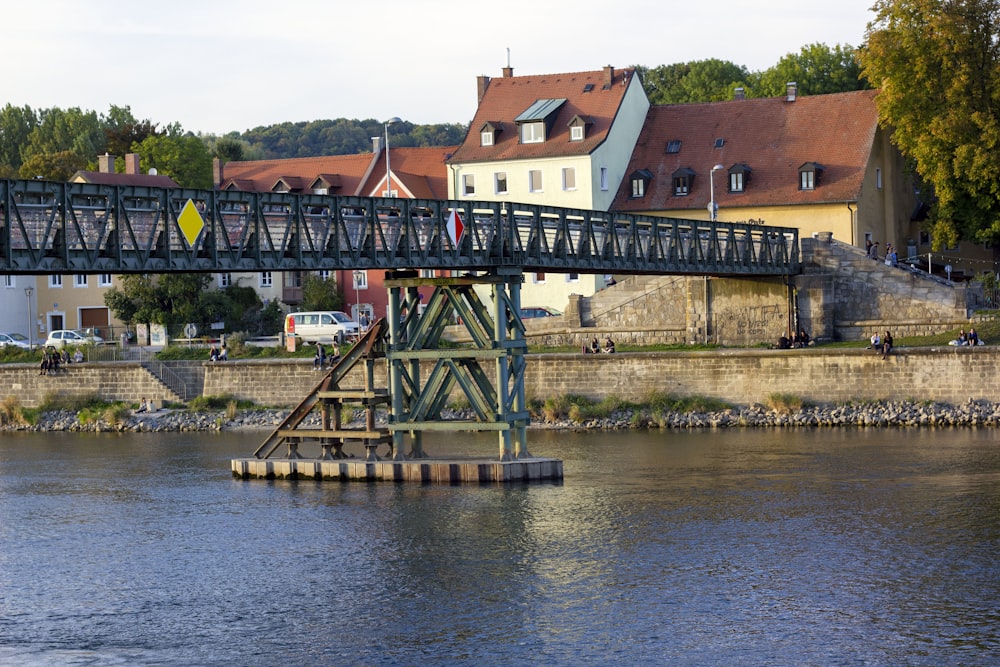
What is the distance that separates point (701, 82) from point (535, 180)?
78.6ft

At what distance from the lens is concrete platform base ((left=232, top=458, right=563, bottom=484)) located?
44.4 metres

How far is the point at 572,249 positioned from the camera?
5009cm

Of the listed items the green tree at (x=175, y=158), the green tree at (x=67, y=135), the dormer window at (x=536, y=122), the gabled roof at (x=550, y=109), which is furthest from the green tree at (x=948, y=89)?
the green tree at (x=67, y=135)

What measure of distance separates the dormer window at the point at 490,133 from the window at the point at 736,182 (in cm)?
1284

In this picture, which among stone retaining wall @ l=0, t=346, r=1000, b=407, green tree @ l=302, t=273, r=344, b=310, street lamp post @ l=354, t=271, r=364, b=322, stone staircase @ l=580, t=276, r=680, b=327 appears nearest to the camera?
stone retaining wall @ l=0, t=346, r=1000, b=407

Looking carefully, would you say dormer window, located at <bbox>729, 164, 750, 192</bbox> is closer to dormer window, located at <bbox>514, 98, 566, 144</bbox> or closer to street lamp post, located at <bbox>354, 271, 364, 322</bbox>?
dormer window, located at <bbox>514, 98, 566, 144</bbox>

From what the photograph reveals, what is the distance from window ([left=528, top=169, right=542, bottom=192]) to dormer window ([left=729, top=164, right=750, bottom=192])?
9.95 meters

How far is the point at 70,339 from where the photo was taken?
264ft

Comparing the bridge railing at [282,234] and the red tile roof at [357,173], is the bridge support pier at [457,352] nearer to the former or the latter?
the bridge railing at [282,234]

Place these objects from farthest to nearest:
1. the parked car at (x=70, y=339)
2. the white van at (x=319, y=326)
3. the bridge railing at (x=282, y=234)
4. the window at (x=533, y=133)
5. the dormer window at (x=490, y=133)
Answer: the dormer window at (x=490, y=133), the window at (x=533, y=133), the parked car at (x=70, y=339), the white van at (x=319, y=326), the bridge railing at (x=282, y=234)

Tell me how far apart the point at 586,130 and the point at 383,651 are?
5540 cm

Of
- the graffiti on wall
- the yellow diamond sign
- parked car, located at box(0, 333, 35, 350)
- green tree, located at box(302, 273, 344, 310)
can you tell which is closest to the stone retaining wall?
the graffiti on wall

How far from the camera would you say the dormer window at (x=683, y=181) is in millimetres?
78250

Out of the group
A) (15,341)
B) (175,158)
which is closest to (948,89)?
(15,341)
